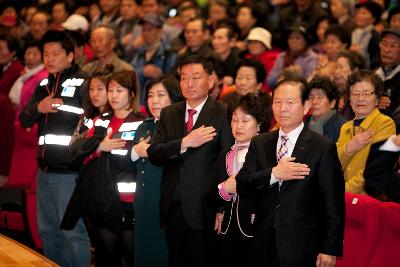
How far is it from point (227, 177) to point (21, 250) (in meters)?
1.45

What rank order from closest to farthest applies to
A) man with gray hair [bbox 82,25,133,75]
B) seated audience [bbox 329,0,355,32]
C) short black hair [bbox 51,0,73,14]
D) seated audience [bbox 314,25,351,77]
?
seated audience [bbox 314,25,351,77], man with gray hair [bbox 82,25,133,75], seated audience [bbox 329,0,355,32], short black hair [bbox 51,0,73,14]

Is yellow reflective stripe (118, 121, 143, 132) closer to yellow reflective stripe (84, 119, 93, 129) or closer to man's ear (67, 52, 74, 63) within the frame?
yellow reflective stripe (84, 119, 93, 129)

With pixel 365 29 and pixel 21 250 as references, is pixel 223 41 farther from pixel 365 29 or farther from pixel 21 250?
pixel 21 250

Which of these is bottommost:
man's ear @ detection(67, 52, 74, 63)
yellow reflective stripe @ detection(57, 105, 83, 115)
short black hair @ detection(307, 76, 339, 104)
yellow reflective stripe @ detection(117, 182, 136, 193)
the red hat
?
yellow reflective stripe @ detection(117, 182, 136, 193)

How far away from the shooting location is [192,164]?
18.8ft

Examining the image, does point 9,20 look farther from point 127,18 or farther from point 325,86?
point 325,86

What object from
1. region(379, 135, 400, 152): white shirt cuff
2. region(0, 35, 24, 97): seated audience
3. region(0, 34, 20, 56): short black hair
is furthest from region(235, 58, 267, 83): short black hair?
region(0, 34, 20, 56): short black hair

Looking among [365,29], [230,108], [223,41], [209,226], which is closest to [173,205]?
[209,226]

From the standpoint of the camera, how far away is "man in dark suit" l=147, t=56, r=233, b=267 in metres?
5.68

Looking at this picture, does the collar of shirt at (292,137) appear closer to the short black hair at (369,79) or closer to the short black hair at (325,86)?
the short black hair at (369,79)

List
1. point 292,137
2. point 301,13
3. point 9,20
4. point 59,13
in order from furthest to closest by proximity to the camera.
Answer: point 9,20
point 59,13
point 301,13
point 292,137

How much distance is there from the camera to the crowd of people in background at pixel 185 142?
5.42 m

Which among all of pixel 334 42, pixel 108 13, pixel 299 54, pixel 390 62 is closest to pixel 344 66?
pixel 390 62

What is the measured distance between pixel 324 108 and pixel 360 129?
831 millimetres
